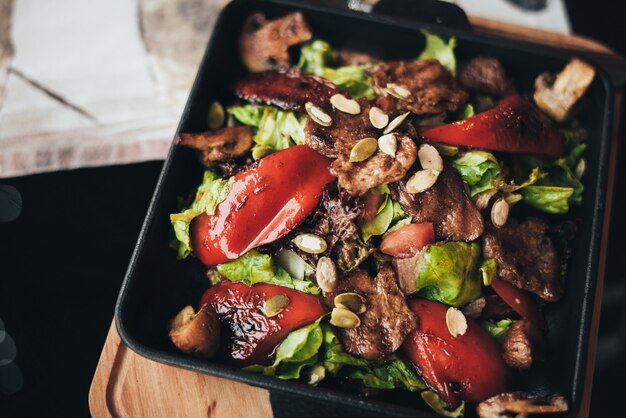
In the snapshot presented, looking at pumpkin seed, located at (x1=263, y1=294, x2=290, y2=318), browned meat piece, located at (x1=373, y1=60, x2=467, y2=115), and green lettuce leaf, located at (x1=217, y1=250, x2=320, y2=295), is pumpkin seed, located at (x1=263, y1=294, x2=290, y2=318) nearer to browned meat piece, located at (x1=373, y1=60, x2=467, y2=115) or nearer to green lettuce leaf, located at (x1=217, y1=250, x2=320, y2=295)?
green lettuce leaf, located at (x1=217, y1=250, x2=320, y2=295)

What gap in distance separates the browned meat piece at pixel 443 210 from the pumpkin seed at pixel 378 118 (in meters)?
0.23

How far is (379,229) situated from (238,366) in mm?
686

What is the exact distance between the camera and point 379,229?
7.28ft

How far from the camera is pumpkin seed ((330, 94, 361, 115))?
7.60 ft

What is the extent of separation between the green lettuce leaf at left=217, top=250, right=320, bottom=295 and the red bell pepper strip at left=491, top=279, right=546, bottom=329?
2.17 feet

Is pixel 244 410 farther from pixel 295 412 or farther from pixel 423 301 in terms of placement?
pixel 423 301

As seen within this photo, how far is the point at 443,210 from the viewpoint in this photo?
2.19 metres

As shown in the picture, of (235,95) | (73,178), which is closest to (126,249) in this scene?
(73,178)

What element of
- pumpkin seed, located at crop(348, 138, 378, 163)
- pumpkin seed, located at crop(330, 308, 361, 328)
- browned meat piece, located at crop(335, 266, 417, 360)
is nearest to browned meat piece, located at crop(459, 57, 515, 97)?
pumpkin seed, located at crop(348, 138, 378, 163)

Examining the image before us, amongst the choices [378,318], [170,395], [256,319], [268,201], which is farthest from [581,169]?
[170,395]

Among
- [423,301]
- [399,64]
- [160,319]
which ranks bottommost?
[160,319]

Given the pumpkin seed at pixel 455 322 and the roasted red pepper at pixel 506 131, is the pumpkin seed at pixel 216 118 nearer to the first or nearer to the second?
the roasted red pepper at pixel 506 131

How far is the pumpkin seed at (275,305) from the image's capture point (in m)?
2.12

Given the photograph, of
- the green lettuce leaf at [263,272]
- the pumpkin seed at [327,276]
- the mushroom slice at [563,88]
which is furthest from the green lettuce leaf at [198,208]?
the mushroom slice at [563,88]
